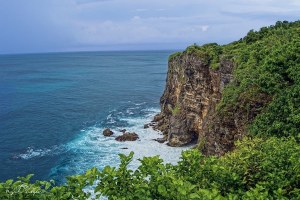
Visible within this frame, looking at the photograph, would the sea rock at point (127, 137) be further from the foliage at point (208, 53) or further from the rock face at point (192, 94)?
the foliage at point (208, 53)

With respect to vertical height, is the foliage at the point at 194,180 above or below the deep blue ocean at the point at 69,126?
above

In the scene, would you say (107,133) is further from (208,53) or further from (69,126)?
(208,53)

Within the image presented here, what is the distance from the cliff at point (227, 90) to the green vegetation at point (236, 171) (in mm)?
128

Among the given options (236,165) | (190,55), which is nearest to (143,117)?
(190,55)

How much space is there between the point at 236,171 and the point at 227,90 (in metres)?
21.0

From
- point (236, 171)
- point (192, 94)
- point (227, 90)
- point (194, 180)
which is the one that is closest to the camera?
point (194, 180)

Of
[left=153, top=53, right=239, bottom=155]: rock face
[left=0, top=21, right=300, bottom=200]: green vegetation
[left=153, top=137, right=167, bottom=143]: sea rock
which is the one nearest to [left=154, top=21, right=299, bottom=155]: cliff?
[left=153, top=53, right=239, bottom=155]: rock face

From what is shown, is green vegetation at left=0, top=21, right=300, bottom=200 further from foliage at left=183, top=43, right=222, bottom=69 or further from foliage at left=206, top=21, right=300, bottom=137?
foliage at left=183, top=43, right=222, bottom=69

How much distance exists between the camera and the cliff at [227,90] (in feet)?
100

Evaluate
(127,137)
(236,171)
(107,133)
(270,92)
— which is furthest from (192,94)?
(236,171)

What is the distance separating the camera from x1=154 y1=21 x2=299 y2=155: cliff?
3053 cm

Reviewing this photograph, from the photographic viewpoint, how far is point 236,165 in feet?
54.7

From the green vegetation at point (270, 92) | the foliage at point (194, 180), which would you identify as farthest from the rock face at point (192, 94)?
the foliage at point (194, 180)

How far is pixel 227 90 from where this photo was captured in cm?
3625
